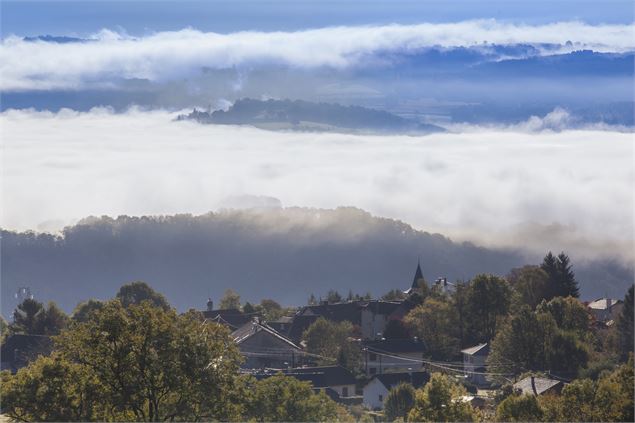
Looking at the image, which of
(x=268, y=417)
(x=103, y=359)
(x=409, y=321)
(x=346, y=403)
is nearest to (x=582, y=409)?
(x=268, y=417)

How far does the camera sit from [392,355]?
93.2m

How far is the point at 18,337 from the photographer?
103000 millimetres

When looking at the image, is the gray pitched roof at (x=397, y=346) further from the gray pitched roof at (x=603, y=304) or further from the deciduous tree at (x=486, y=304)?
the gray pitched roof at (x=603, y=304)

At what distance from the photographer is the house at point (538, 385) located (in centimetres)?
7144

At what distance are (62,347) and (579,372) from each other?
36262 mm

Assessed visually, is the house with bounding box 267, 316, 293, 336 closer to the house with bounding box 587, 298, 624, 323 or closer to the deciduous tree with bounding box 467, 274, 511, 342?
the deciduous tree with bounding box 467, 274, 511, 342

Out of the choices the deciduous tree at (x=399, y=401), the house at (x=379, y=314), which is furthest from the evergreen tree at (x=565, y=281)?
the deciduous tree at (x=399, y=401)

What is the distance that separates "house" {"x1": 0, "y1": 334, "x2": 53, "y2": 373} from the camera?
318ft

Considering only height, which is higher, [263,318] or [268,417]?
[263,318]

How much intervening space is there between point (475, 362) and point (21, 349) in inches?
1122

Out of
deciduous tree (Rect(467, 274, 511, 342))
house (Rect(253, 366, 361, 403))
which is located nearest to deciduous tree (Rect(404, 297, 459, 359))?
deciduous tree (Rect(467, 274, 511, 342))

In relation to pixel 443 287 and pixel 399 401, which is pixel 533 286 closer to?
pixel 443 287

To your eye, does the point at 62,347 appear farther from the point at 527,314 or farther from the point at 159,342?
the point at 527,314

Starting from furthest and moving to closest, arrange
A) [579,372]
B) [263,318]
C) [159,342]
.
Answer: [263,318] → [579,372] → [159,342]
